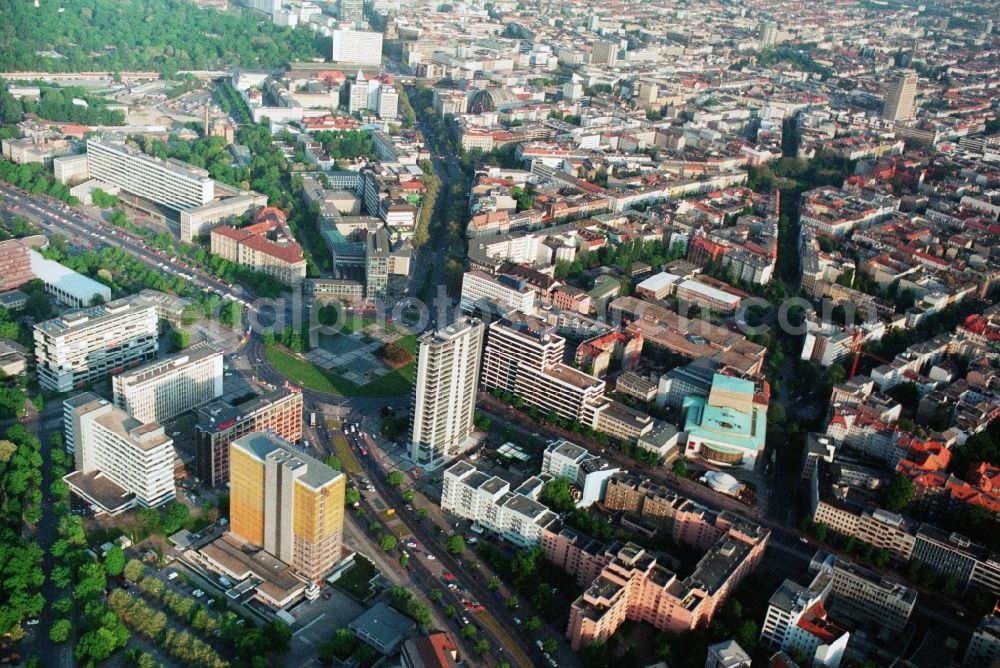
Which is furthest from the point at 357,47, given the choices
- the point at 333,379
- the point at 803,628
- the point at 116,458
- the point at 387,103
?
the point at 803,628

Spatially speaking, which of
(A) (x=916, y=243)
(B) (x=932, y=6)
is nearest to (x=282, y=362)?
(A) (x=916, y=243)

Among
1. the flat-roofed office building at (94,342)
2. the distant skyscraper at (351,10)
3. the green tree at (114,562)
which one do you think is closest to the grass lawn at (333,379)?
the flat-roofed office building at (94,342)

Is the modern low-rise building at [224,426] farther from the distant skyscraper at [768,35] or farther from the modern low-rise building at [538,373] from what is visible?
the distant skyscraper at [768,35]

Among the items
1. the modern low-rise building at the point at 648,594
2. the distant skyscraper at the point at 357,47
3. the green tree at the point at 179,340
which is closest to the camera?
the modern low-rise building at the point at 648,594

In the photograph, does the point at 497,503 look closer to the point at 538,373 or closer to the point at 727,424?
the point at 538,373

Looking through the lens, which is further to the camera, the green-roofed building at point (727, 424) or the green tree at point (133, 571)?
the green-roofed building at point (727, 424)

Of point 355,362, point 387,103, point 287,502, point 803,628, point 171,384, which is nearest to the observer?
point 803,628
